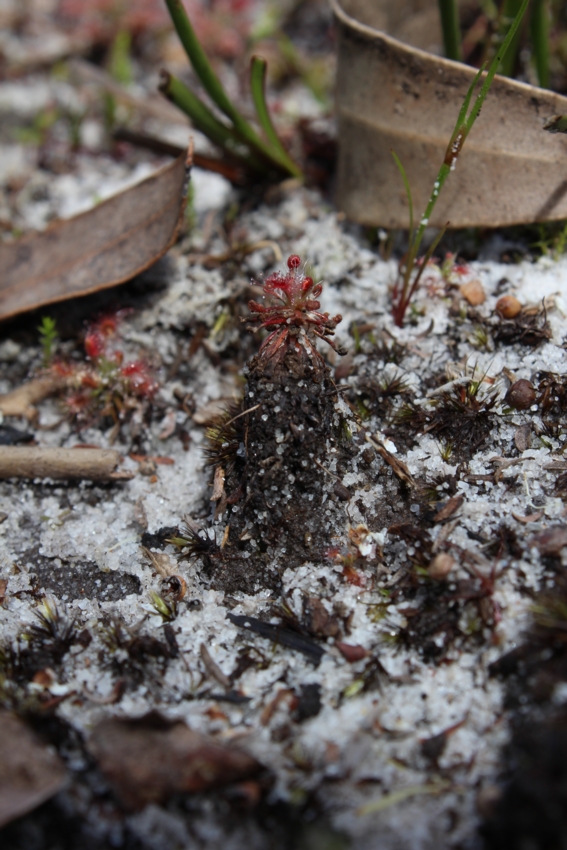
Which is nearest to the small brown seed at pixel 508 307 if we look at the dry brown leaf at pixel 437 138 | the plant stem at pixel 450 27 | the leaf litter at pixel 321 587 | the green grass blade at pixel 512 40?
the leaf litter at pixel 321 587

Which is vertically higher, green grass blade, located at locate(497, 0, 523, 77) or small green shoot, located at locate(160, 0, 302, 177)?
green grass blade, located at locate(497, 0, 523, 77)

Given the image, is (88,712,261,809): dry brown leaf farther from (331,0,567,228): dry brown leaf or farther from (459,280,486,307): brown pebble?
(331,0,567,228): dry brown leaf

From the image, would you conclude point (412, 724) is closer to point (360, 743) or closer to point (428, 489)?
point (360, 743)

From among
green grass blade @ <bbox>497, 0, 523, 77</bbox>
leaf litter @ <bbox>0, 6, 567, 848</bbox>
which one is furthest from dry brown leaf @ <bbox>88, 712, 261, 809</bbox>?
green grass blade @ <bbox>497, 0, 523, 77</bbox>

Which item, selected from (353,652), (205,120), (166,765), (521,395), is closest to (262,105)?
(205,120)

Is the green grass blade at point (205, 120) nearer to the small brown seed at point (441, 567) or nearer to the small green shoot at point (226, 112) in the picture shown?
the small green shoot at point (226, 112)

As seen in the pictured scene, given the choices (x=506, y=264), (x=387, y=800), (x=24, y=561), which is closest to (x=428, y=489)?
(x=387, y=800)
